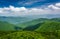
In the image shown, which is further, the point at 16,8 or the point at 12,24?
the point at 12,24

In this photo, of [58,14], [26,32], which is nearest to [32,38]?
[26,32]

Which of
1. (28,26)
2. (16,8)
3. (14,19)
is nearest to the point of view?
(16,8)

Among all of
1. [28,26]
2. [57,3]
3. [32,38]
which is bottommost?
[32,38]

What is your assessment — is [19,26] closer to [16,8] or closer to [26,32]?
[26,32]

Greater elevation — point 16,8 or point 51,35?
point 16,8

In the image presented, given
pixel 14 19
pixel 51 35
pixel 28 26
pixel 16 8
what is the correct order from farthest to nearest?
pixel 51 35 → pixel 28 26 → pixel 14 19 → pixel 16 8

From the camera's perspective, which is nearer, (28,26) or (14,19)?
(14,19)

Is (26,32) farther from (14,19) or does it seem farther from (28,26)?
(14,19)

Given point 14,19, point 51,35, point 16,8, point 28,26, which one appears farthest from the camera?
point 51,35

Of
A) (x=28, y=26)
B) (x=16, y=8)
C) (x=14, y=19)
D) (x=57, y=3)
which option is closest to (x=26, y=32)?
(x=28, y=26)

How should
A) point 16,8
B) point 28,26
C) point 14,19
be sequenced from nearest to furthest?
point 16,8
point 14,19
point 28,26
